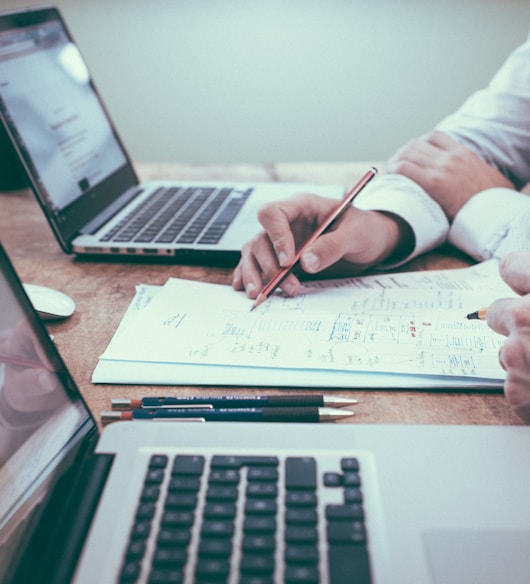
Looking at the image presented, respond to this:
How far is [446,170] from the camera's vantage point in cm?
80

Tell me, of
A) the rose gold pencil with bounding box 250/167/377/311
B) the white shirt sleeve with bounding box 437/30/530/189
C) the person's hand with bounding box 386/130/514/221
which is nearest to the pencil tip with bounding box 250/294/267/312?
the rose gold pencil with bounding box 250/167/377/311

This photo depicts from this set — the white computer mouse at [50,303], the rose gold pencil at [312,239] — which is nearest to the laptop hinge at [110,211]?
the white computer mouse at [50,303]

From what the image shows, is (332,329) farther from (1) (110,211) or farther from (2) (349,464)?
(1) (110,211)

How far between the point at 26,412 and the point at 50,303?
249mm

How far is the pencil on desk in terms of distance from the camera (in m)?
0.50

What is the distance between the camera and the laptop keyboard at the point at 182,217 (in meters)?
0.73


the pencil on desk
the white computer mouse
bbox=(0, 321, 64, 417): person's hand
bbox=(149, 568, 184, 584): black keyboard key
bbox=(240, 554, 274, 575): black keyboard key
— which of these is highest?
bbox=(0, 321, 64, 417): person's hand

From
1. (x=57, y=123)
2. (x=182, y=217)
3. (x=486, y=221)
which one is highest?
(x=57, y=123)

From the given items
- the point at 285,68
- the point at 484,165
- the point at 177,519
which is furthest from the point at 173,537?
the point at 285,68

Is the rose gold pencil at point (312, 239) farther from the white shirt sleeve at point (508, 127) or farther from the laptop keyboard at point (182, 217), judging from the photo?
the white shirt sleeve at point (508, 127)

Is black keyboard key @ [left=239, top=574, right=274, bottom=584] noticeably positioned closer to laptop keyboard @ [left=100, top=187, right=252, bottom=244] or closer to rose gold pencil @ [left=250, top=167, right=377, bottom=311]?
rose gold pencil @ [left=250, top=167, right=377, bottom=311]

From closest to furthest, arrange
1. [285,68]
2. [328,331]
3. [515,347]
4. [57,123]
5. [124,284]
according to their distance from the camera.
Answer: [515,347] < [328,331] < [124,284] < [57,123] < [285,68]

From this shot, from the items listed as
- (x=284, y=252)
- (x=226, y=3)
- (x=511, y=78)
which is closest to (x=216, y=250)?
(x=284, y=252)

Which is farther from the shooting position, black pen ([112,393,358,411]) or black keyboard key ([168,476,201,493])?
black pen ([112,393,358,411])
